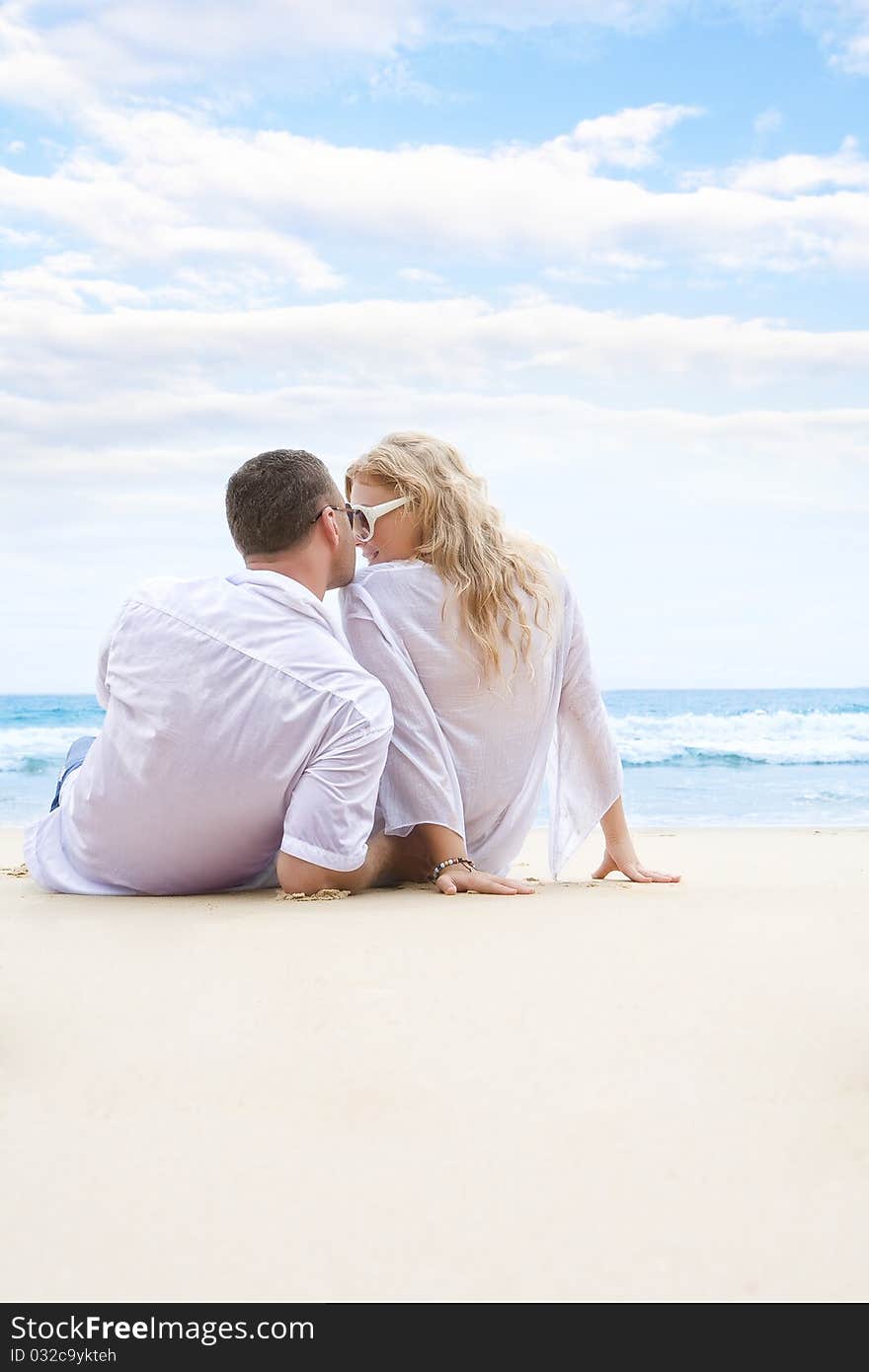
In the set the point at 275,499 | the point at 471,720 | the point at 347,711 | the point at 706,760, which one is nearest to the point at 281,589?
the point at 275,499

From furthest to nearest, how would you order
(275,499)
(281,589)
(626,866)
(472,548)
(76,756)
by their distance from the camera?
1. (626,866)
2. (76,756)
3. (472,548)
4. (275,499)
5. (281,589)

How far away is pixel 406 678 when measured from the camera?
332 centimetres

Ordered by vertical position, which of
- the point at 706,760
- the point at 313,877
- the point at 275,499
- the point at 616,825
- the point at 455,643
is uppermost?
the point at 275,499

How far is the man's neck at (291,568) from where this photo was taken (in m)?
3.19

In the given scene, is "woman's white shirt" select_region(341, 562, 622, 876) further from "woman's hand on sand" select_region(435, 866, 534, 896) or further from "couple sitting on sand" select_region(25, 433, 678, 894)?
"woman's hand on sand" select_region(435, 866, 534, 896)

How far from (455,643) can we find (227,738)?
31.9 inches

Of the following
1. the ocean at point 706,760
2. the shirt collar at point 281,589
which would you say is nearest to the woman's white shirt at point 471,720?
the shirt collar at point 281,589

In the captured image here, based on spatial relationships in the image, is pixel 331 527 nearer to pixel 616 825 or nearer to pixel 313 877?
pixel 313 877

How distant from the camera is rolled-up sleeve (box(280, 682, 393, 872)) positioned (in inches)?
113

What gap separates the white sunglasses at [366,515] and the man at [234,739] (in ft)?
1.01

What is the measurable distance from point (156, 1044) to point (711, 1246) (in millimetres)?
910

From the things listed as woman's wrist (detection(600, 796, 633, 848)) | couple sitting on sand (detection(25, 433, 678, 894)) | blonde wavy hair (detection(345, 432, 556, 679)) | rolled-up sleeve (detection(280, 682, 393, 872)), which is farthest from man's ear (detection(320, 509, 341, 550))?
woman's wrist (detection(600, 796, 633, 848))

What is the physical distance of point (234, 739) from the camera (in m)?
2.88

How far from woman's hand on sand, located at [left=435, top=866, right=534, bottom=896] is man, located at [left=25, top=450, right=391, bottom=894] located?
29cm
